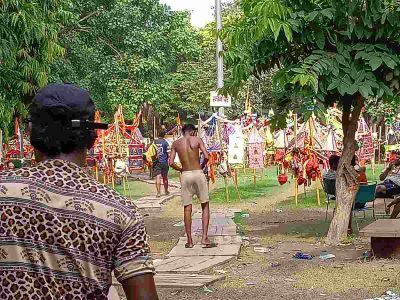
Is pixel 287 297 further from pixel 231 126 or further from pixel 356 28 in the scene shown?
pixel 231 126

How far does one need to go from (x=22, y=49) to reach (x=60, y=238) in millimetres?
7513

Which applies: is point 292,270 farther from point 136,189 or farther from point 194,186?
point 136,189

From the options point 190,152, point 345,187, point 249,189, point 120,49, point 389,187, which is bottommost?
point 249,189

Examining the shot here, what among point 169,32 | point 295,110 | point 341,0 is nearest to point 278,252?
point 295,110

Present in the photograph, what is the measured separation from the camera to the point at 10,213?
2.61 metres

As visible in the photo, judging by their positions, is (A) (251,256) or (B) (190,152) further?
(B) (190,152)

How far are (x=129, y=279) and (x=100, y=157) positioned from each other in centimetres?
1932

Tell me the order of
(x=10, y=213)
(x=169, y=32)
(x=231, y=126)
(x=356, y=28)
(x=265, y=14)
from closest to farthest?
(x=10, y=213), (x=265, y=14), (x=356, y=28), (x=231, y=126), (x=169, y=32)

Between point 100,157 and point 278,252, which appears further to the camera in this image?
point 100,157

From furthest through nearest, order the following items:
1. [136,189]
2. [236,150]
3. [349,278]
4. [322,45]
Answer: [136,189]
[236,150]
[322,45]
[349,278]

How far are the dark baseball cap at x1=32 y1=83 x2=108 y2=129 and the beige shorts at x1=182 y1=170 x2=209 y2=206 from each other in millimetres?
7977

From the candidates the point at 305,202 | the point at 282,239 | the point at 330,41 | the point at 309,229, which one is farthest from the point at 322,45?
the point at 305,202

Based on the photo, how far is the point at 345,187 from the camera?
11.3 m

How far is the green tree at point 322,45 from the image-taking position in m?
9.70
